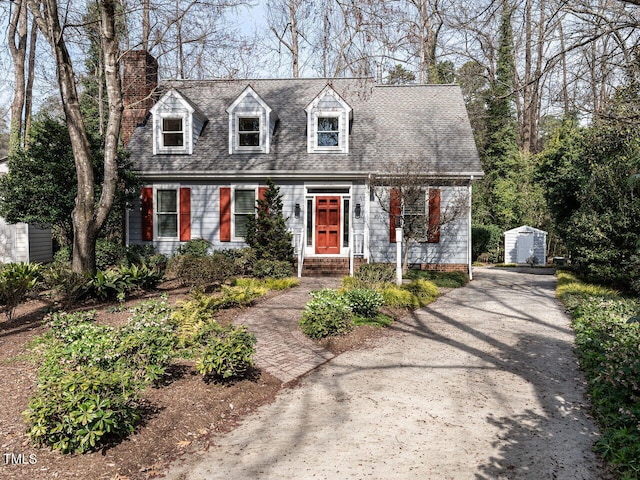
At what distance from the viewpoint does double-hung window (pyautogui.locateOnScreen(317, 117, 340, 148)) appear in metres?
15.2

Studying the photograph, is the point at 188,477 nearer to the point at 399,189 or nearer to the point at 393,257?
the point at 399,189

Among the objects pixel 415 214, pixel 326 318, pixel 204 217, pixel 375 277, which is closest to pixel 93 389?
pixel 326 318

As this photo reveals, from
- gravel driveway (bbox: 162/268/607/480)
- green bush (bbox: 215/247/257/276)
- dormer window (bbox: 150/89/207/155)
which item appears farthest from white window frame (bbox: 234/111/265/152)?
gravel driveway (bbox: 162/268/607/480)

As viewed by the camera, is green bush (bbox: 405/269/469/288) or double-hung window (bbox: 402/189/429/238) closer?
double-hung window (bbox: 402/189/429/238)

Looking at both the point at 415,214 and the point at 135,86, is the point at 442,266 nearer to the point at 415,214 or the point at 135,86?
the point at 415,214

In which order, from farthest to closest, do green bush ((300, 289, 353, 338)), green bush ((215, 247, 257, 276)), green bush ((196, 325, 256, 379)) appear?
green bush ((215, 247, 257, 276)), green bush ((300, 289, 353, 338)), green bush ((196, 325, 256, 379))

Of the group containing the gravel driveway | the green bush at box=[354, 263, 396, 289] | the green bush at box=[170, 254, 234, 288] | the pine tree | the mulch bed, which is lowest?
the gravel driveway

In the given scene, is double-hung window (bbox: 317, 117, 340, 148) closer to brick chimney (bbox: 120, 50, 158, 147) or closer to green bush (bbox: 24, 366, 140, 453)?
brick chimney (bbox: 120, 50, 158, 147)

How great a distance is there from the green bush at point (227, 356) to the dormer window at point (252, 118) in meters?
10.8

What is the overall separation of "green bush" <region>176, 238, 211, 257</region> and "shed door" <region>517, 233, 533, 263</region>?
Answer: 15.2 metres

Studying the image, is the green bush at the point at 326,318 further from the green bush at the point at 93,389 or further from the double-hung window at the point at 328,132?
the double-hung window at the point at 328,132

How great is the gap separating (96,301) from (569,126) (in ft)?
47.2

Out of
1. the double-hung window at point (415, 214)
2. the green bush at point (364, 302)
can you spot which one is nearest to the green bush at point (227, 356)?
A: the green bush at point (364, 302)

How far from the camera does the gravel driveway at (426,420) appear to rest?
364 cm
